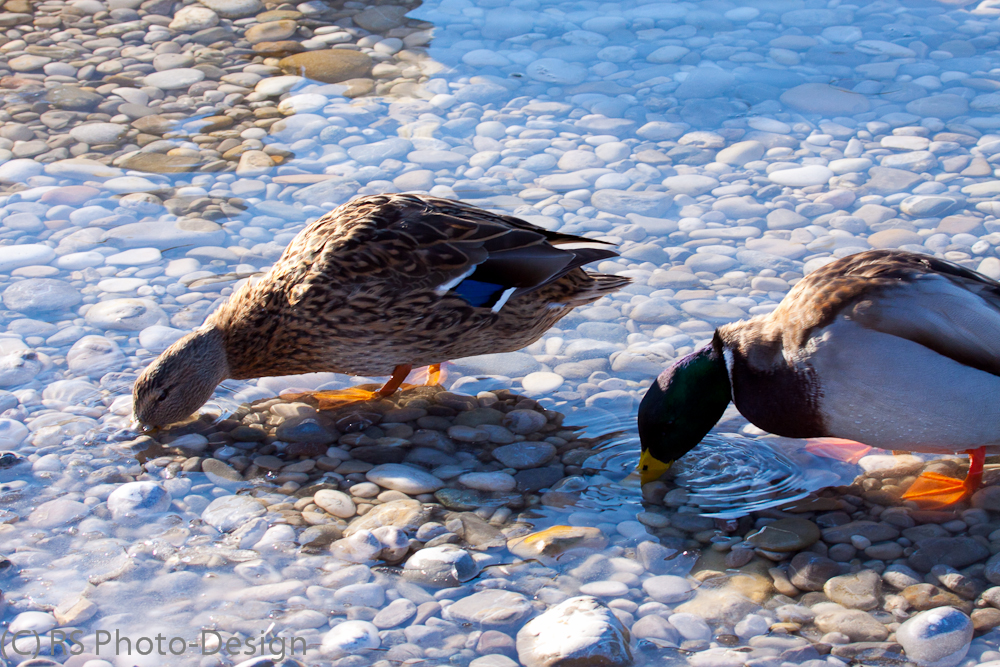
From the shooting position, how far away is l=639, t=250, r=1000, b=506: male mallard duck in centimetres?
320

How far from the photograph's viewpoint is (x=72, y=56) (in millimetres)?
7199

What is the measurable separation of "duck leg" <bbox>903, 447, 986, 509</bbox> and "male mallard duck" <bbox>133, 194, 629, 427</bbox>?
4.78 feet

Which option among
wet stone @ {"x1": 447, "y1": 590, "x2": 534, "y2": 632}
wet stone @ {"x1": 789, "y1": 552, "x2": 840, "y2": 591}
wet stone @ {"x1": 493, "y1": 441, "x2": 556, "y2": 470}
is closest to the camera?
wet stone @ {"x1": 447, "y1": 590, "x2": 534, "y2": 632}

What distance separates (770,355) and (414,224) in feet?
4.93

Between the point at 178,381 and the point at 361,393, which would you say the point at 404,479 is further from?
the point at 178,381

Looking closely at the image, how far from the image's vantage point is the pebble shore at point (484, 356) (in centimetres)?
299

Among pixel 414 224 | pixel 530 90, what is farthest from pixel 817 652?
pixel 530 90

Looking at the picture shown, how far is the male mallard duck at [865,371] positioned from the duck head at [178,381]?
5.72 feet

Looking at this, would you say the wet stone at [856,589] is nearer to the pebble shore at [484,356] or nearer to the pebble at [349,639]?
the pebble shore at [484,356]

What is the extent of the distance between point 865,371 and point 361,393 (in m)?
2.06

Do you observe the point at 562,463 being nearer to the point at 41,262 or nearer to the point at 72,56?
the point at 41,262

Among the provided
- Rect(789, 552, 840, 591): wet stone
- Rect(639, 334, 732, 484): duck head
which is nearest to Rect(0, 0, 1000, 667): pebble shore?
Rect(789, 552, 840, 591): wet stone

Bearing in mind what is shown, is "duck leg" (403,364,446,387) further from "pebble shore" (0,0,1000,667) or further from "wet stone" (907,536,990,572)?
"wet stone" (907,536,990,572)

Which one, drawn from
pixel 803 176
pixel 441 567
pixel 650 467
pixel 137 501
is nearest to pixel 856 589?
pixel 650 467
